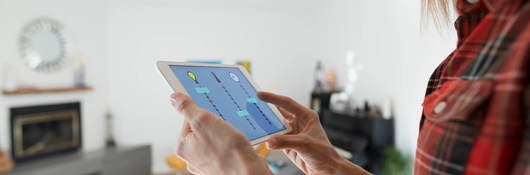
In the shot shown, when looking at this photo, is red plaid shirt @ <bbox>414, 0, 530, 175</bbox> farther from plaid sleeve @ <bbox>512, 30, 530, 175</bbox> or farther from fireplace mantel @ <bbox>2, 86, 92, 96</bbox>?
fireplace mantel @ <bbox>2, 86, 92, 96</bbox>

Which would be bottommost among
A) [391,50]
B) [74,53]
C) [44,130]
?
[44,130]

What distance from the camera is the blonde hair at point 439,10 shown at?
1.60 ft

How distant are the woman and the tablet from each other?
2.4 inches

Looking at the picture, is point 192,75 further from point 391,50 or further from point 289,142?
point 391,50

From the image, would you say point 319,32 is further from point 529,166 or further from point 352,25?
point 529,166

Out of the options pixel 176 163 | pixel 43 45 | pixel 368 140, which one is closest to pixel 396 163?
pixel 368 140

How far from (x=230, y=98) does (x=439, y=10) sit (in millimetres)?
350

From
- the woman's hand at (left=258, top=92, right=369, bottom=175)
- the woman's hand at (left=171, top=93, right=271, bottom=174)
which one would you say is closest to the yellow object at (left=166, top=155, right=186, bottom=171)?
the woman's hand at (left=258, top=92, right=369, bottom=175)

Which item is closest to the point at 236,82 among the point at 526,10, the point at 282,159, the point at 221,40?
the point at 526,10

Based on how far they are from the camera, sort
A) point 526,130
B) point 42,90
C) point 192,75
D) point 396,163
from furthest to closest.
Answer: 1. point 42,90
2. point 396,163
3. point 192,75
4. point 526,130

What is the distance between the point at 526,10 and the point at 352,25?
2.74m

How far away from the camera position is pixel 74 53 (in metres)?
3.07

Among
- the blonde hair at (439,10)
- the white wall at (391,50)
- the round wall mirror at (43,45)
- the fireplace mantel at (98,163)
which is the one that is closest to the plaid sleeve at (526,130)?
the blonde hair at (439,10)

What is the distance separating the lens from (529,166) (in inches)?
11.3
